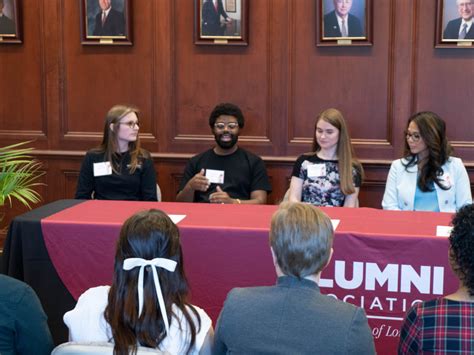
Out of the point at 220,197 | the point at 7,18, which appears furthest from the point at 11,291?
the point at 7,18

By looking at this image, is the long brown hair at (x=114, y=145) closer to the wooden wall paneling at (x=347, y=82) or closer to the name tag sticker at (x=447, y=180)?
the wooden wall paneling at (x=347, y=82)

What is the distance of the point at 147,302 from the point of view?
7.23 ft

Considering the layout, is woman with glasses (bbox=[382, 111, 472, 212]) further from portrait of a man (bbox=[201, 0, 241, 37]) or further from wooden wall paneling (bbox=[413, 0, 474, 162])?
portrait of a man (bbox=[201, 0, 241, 37])

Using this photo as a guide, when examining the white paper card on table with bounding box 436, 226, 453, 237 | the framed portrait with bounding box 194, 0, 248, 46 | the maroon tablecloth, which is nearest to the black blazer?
the framed portrait with bounding box 194, 0, 248, 46

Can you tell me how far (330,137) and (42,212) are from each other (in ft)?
6.61

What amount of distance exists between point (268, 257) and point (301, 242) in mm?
Answer: 1234

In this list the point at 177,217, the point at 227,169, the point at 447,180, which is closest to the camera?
the point at 177,217

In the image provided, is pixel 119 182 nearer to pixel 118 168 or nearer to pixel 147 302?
pixel 118 168

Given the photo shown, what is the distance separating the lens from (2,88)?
623 centimetres

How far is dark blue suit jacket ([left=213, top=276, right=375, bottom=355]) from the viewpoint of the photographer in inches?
78.4

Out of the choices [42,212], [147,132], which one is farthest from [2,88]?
[42,212]

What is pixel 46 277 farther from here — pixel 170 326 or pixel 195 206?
pixel 170 326

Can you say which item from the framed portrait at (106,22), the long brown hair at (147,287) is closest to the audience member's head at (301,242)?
the long brown hair at (147,287)

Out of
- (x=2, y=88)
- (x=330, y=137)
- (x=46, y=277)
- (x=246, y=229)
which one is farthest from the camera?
(x=2, y=88)
